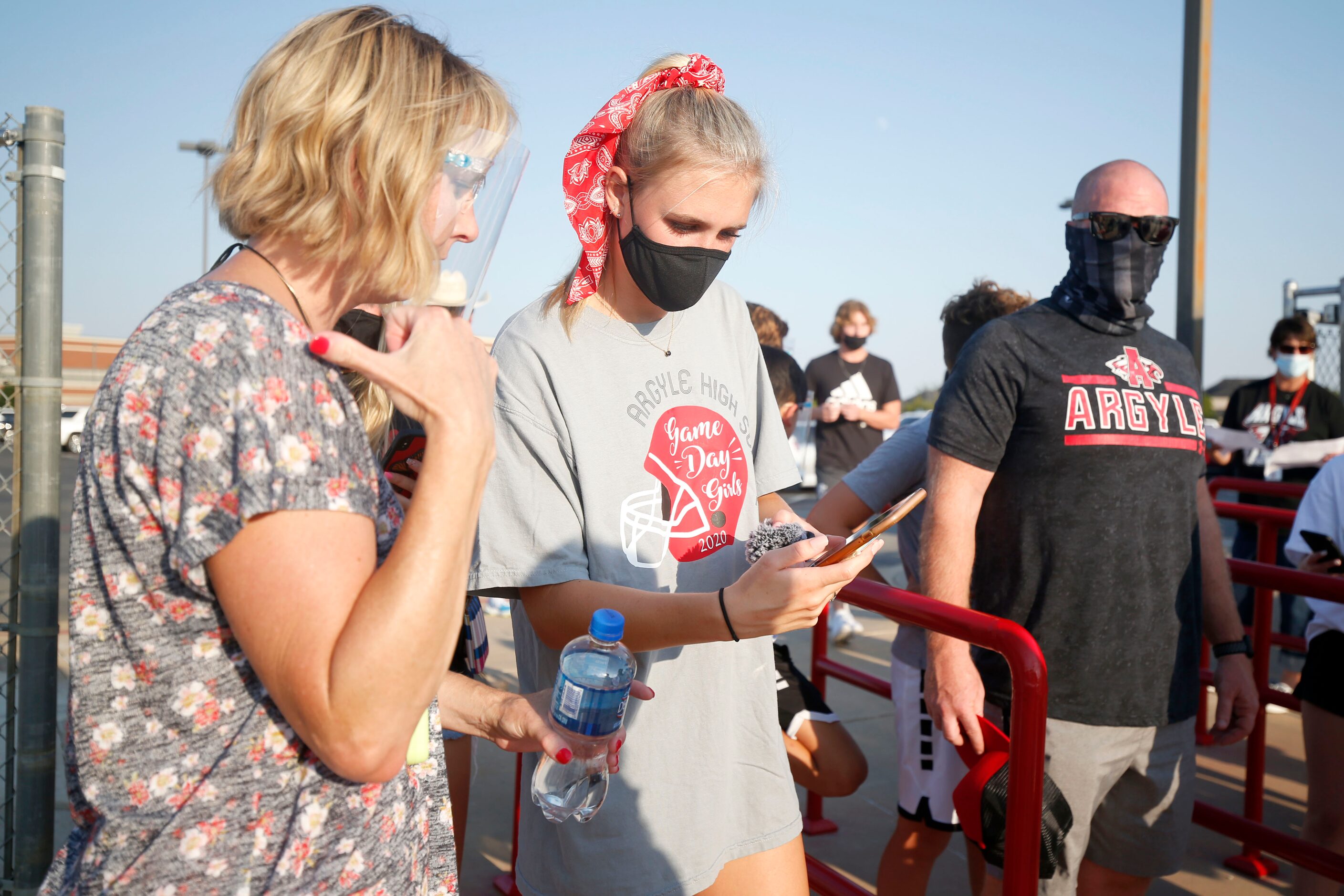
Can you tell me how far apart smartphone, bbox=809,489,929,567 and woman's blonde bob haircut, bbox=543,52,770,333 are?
659 millimetres

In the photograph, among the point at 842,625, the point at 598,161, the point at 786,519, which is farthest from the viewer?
the point at 842,625

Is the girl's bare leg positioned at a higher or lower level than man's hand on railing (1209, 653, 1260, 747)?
lower

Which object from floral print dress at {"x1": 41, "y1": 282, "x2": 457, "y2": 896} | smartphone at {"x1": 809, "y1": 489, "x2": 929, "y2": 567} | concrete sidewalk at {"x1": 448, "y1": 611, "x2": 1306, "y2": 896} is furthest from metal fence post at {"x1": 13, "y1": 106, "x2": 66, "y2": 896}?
smartphone at {"x1": 809, "y1": 489, "x2": 929, "y2": 567}

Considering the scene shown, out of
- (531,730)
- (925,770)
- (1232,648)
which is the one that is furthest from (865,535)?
(1232,648)

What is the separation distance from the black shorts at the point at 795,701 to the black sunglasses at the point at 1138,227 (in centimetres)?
156

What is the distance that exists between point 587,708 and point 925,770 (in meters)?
1.74

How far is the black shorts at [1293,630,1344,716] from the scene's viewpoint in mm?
2891

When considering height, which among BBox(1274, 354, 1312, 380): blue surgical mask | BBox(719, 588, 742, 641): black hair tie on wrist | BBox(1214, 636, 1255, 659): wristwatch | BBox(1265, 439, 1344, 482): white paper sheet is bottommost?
BBox(1214, 636, 1255, 659): wristwatch

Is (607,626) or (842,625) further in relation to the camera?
(842,625)

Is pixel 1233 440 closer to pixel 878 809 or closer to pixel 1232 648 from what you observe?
pixel 878 809

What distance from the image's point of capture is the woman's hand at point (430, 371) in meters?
1.06

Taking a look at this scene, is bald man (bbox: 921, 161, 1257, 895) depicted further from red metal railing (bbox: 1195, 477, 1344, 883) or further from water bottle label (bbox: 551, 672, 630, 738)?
water bottle label (bbox: 551, 672, 630, 738)

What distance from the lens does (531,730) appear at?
1522 mm

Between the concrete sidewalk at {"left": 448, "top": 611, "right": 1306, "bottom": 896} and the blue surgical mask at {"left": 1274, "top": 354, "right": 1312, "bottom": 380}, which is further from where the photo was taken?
the blue surgical mask at {"left": 1274, "top": 354, "right": 1312, "bottom": 380}
